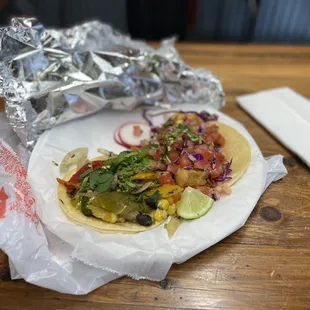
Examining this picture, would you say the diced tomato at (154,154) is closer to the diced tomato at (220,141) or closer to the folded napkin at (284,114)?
the diced tomato at (220,141)

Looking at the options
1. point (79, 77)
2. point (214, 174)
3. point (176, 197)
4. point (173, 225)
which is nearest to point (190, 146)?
point (214, 174)

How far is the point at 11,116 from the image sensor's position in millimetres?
1668

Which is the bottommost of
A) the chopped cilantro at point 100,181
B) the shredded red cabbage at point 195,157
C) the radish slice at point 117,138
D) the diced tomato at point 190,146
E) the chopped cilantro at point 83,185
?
the radish slice at point 117,138

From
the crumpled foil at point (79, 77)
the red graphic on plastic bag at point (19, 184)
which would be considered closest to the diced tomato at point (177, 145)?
the crumpled foil at point (79, 77)

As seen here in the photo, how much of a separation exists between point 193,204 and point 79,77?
2.76 ft

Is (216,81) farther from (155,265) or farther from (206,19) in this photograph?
(206,19)

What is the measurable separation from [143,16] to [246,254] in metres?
2.48

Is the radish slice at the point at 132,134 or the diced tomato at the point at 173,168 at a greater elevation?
the diced tomato at the point at 173,168

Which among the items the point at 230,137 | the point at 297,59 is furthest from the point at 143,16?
the point at 230,137

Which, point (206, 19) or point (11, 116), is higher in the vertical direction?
point (11, 116)

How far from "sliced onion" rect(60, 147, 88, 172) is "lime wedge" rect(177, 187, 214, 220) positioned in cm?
44

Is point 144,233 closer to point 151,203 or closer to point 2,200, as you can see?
point 151,203

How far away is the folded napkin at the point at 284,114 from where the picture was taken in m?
1.79

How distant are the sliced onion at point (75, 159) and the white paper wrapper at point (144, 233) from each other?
1.4 inches
